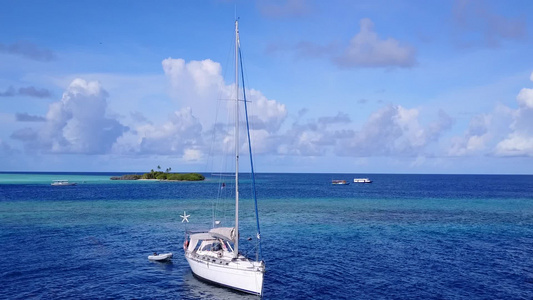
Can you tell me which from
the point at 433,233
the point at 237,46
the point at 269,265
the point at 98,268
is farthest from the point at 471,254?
the point at 98,268

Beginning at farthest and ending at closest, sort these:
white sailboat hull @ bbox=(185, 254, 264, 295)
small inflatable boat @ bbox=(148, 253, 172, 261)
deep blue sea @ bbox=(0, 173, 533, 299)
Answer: small inflatable boat @ bbox=(148, 253, 172, 261), deep blue sea @ bbox=(0, 173, 533, 299), white sailboat hull @ bbox=(185, 254, 264, 295)

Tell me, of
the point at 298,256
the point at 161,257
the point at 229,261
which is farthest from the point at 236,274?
the point at 298,256

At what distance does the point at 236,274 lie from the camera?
31688 millimetres

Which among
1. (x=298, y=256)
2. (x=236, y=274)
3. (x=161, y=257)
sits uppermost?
(x=236, y=274)

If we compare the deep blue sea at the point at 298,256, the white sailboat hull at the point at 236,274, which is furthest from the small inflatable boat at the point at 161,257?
the white sailboat hull at the point at 236,274

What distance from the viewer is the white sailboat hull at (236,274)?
30750 mm

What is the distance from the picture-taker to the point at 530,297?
104 feet

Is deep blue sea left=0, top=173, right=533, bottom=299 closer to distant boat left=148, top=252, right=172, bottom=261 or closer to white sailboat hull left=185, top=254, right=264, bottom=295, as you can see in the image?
distant boat left=148, top=252, right=172, bottom=261

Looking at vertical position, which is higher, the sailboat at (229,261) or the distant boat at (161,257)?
the sailboat at (229,261)

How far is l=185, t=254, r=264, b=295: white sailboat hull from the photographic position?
3075cm

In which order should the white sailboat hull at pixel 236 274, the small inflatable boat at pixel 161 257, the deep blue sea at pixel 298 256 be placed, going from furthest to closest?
the small inflatable boat at pixel 161 257, the deep blue sea at pixel 298 256, the white sailboat hull at pixel 236 274

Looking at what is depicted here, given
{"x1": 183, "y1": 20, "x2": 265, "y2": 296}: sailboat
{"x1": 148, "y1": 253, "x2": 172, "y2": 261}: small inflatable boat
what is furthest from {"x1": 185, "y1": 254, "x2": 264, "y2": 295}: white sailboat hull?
{"x1": 148, "y1": 253, "x2": 172, "y2": 261}: small inflatable boat

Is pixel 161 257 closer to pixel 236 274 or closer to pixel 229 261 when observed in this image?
pixel 229 261

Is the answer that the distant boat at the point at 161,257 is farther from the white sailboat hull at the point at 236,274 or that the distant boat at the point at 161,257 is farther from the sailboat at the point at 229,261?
the white sailboat hull at the point at 236,274
